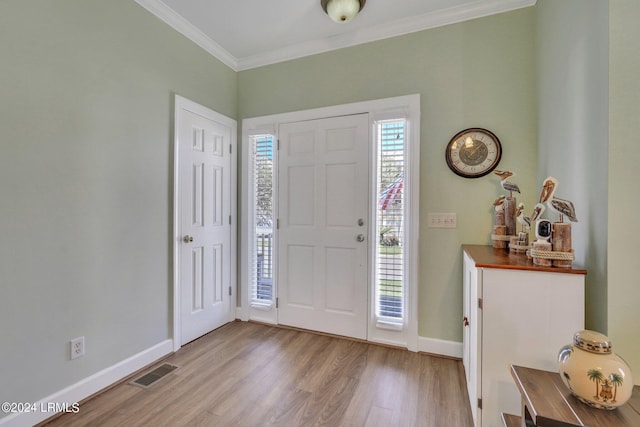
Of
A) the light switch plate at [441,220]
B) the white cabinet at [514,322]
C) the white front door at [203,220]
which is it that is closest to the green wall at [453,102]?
the light switch plate at [441,220]

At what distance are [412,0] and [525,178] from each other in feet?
5.14

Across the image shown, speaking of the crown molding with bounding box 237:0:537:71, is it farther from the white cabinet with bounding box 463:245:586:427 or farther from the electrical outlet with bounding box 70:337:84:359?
the electrical outlet with bounding box 70:337:84:359

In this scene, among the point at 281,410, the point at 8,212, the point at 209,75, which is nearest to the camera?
the point at 8,212

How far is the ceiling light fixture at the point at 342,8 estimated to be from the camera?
1985mm

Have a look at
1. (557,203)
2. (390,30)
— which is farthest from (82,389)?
(390,30)

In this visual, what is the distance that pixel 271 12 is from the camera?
7.38ft

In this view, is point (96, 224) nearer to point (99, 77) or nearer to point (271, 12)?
point (99, 77)

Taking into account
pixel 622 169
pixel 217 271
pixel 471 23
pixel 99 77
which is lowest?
pixel 217 271

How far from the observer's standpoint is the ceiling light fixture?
1985 millimetres

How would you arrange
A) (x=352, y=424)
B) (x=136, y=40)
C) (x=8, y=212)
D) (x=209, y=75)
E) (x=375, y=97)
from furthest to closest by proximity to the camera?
(x=209, y=75) → (x=375, y=97) → (x=136, y=40) → (x=352, y=424) → (x=8, y=212)

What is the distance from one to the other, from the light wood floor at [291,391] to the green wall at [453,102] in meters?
0.49

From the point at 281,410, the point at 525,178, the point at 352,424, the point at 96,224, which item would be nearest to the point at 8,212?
the point at 96,224

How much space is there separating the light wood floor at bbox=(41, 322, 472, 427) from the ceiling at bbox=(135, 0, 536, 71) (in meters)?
2.68

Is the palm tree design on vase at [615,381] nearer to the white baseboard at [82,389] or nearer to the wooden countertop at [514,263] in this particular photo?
the wooden countertop at [514,263]
